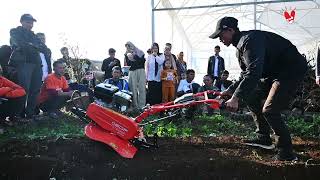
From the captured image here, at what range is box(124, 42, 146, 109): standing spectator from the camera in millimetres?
9484

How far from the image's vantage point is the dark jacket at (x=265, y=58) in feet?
14.0

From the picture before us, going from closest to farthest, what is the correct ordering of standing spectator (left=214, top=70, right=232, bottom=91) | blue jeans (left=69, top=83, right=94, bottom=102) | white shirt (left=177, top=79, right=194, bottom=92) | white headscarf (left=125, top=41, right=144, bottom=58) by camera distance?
1. blue jeans (left=69, top=83, right=94, bottom=102)
2. white headscarf (left=125, top=41, right=144, bottom=58)
3. white shirt (left=177, top=79, right=194, bottom=92)
4. standing spectator (left=214, top=70, right=232, bottom=91)

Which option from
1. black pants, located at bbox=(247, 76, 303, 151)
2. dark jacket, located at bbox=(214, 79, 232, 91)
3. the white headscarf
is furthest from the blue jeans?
black pants, located at bbox=(247, 76, 303, 151)

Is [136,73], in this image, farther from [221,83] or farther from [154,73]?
[221,83]

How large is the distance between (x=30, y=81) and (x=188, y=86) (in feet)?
14.7

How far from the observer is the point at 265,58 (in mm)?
4559

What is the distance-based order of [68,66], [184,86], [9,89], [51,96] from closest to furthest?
[9,89] < [51,96] < [184,86] < [68,66]

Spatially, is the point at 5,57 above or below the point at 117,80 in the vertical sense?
above

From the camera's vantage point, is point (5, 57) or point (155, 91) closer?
point (5, 57)

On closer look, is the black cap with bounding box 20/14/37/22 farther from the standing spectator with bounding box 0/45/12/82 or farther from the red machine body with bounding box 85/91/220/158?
the red machine body with bounding box 85/91/220/158

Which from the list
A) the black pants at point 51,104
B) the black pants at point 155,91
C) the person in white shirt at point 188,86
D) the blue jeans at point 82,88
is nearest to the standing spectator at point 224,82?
the person in white shirt at point 188,86

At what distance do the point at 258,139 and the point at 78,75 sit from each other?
24.0 ft

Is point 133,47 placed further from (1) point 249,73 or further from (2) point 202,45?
(2) point 202,45

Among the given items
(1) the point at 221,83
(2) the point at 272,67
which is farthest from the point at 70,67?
(2) the point at 272,67
